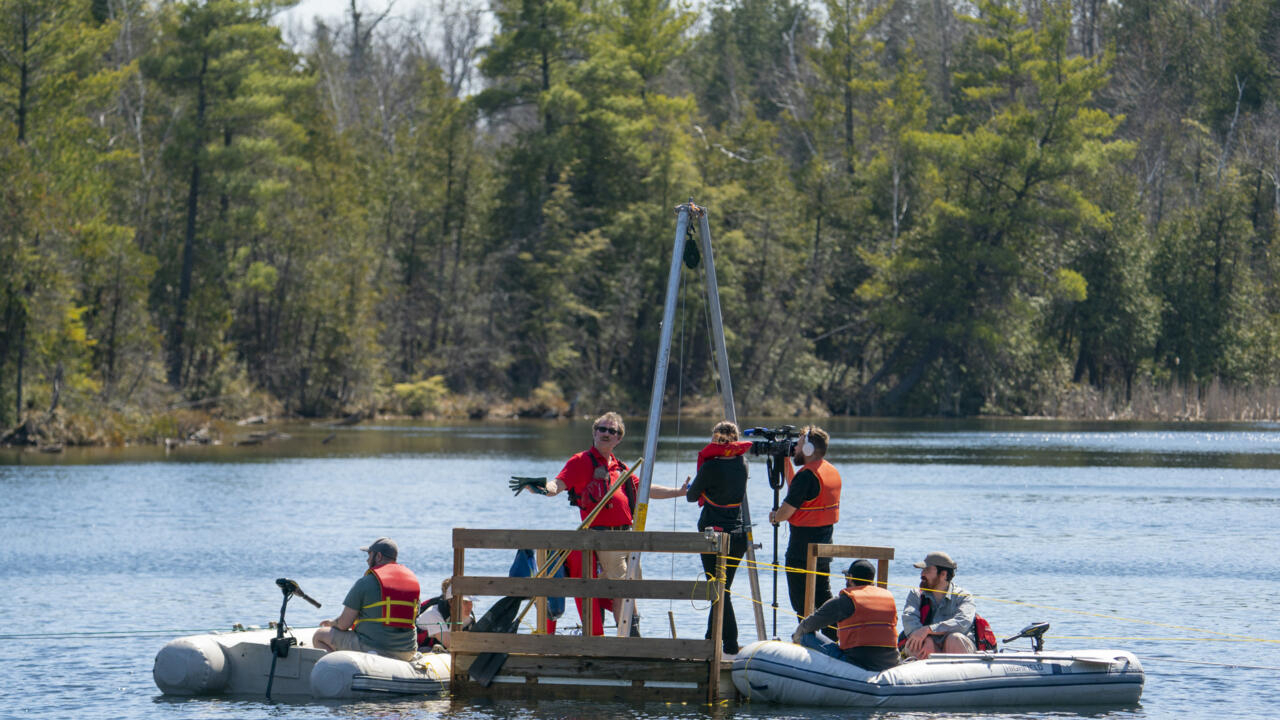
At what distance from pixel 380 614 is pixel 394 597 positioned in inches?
8.4

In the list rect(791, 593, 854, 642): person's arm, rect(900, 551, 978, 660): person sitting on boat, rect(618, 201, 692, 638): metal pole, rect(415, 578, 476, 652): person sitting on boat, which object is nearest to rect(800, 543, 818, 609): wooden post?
rect(900, 551, 978, 660): person sitting on boat

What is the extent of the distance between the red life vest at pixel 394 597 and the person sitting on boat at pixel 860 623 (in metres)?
3.10

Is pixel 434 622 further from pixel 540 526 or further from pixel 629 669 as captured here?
pixel 540 526

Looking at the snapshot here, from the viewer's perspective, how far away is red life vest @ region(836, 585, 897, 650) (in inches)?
495

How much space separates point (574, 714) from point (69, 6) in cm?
4685

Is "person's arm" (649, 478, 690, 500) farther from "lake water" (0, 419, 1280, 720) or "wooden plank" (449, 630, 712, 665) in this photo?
"lake water" (0, 419, 1280, 720)

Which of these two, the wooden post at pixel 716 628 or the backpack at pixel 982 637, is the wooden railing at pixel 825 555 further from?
the wooden post at pixel 716 628

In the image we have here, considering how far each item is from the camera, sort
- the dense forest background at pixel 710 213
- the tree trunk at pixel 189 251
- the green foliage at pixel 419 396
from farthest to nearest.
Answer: the green foliage at pixel 419 396, the dense forest background at pixel 710 213, the tree trunk at pixel 189 251

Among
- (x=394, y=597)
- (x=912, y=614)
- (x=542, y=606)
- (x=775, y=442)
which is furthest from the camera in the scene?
(x=542, y=606)

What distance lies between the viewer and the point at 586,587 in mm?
12891

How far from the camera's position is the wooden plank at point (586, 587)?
12750 mm

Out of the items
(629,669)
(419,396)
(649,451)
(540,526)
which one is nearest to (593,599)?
(629,669)

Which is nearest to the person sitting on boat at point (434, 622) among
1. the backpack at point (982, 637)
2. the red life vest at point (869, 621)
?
the red life vest at point (869, 621)

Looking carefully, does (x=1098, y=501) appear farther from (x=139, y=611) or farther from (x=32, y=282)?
(x=32, y=282)
